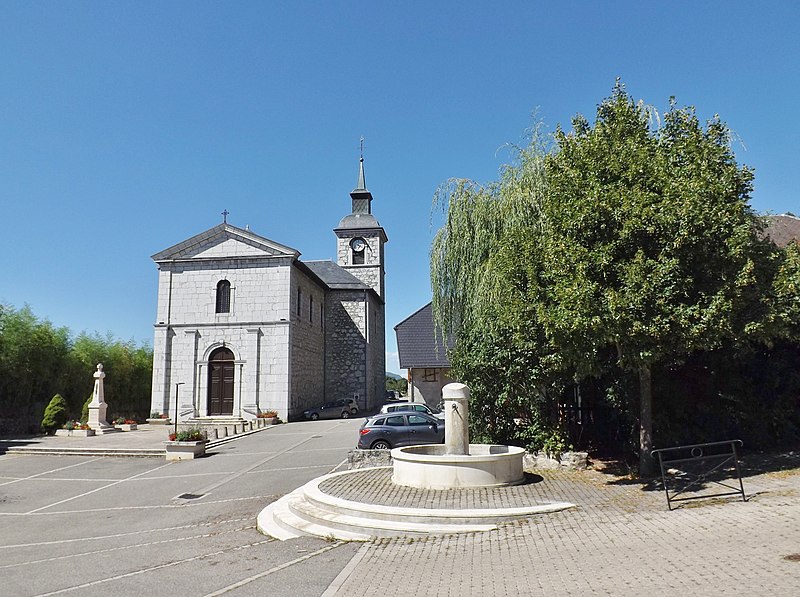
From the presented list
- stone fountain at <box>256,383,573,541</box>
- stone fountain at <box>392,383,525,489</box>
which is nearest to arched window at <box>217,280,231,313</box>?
stone fountain at <box>256,383,573,541</box>

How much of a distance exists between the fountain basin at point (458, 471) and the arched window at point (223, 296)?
2139 centimetres

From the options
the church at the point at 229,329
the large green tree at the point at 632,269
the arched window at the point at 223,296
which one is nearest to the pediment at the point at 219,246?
the church at the point at 229,329

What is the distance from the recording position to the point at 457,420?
10.6m

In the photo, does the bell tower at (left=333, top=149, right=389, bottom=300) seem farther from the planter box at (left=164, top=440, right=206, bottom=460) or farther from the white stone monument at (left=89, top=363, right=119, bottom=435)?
the planter box at (left=164, top=440, right=206, bottom=460)

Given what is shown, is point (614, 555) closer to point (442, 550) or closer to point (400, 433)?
point (442, 550)

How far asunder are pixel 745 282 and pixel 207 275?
26.1 metres

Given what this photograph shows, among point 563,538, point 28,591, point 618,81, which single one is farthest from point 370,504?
point 618,81

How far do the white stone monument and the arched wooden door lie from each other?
4.63 metres

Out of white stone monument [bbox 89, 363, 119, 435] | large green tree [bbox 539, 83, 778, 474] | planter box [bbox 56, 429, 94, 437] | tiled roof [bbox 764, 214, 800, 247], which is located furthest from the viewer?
white stone monument [bbox 89, 363, 119, 435]

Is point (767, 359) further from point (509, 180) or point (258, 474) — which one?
point (258, 474)

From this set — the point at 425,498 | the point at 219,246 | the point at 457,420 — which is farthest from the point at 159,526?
the point at 219,246

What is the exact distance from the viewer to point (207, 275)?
29.6 metres

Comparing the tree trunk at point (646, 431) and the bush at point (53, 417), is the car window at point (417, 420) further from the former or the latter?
the bush at point (53, 417)

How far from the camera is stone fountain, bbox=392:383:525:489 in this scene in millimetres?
9508
